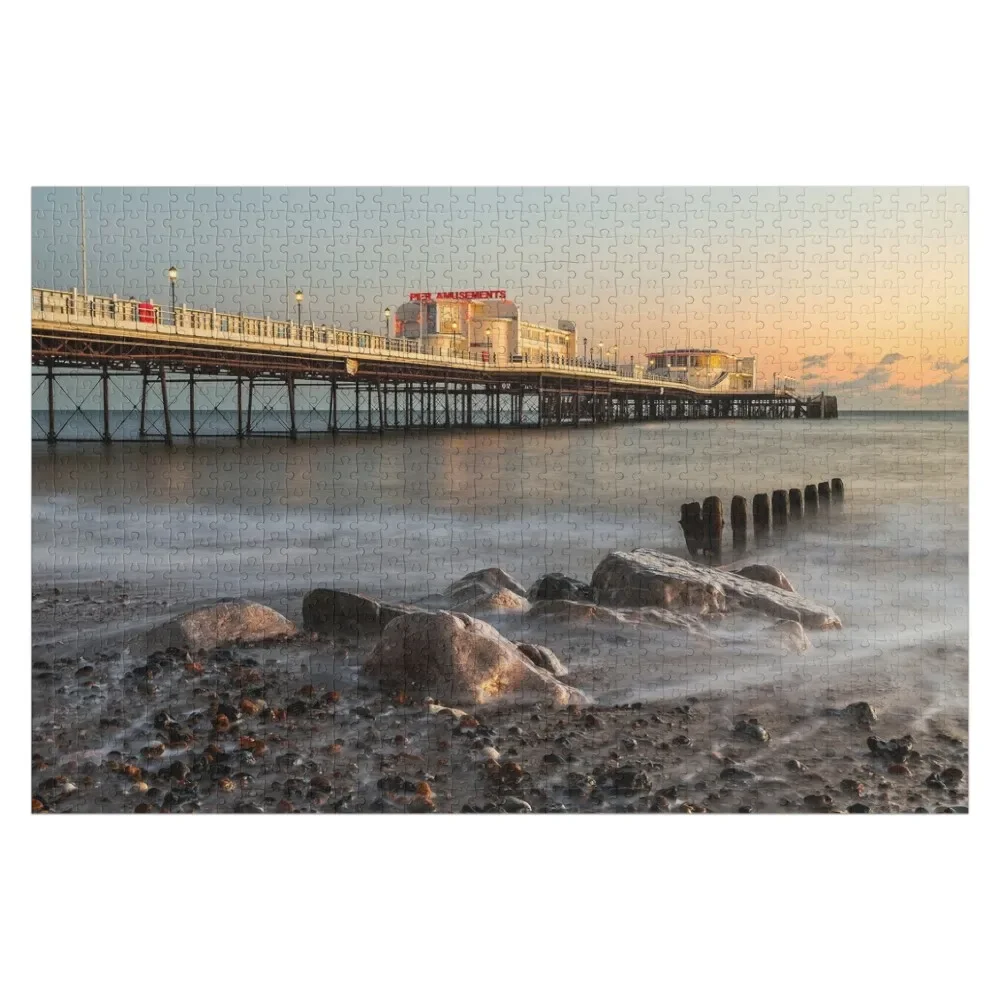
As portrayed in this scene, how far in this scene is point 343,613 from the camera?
8.16 m

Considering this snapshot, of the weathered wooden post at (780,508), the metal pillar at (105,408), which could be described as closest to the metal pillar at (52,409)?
the metal pillar at (105,408)

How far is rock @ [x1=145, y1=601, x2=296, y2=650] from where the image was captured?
7.81m

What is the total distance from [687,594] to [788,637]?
0.94 metres

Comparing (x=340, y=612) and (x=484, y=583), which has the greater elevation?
(x=484, y=583)

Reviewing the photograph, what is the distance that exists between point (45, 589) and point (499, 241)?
4527 millimetres

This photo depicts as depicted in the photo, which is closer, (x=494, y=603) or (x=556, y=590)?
(x=494, y=603)

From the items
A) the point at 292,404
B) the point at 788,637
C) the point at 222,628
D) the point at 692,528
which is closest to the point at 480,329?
the point at 292,404

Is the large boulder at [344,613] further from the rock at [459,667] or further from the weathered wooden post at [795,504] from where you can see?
the weathered wooden post at [795,504]

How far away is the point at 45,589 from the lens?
760 centimetres

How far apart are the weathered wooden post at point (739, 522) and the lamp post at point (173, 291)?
5741mm

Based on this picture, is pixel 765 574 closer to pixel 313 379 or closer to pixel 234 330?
pixel 234 330

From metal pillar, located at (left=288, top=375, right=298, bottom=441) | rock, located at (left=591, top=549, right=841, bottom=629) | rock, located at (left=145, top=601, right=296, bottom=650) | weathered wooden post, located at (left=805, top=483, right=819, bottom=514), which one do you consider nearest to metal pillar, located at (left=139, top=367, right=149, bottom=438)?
metal pillar, located at (left=288, top=375, right=298, bottom=441)

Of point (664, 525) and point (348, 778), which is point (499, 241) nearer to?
point (664, 525)

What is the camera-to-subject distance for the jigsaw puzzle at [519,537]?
22.5 feet
